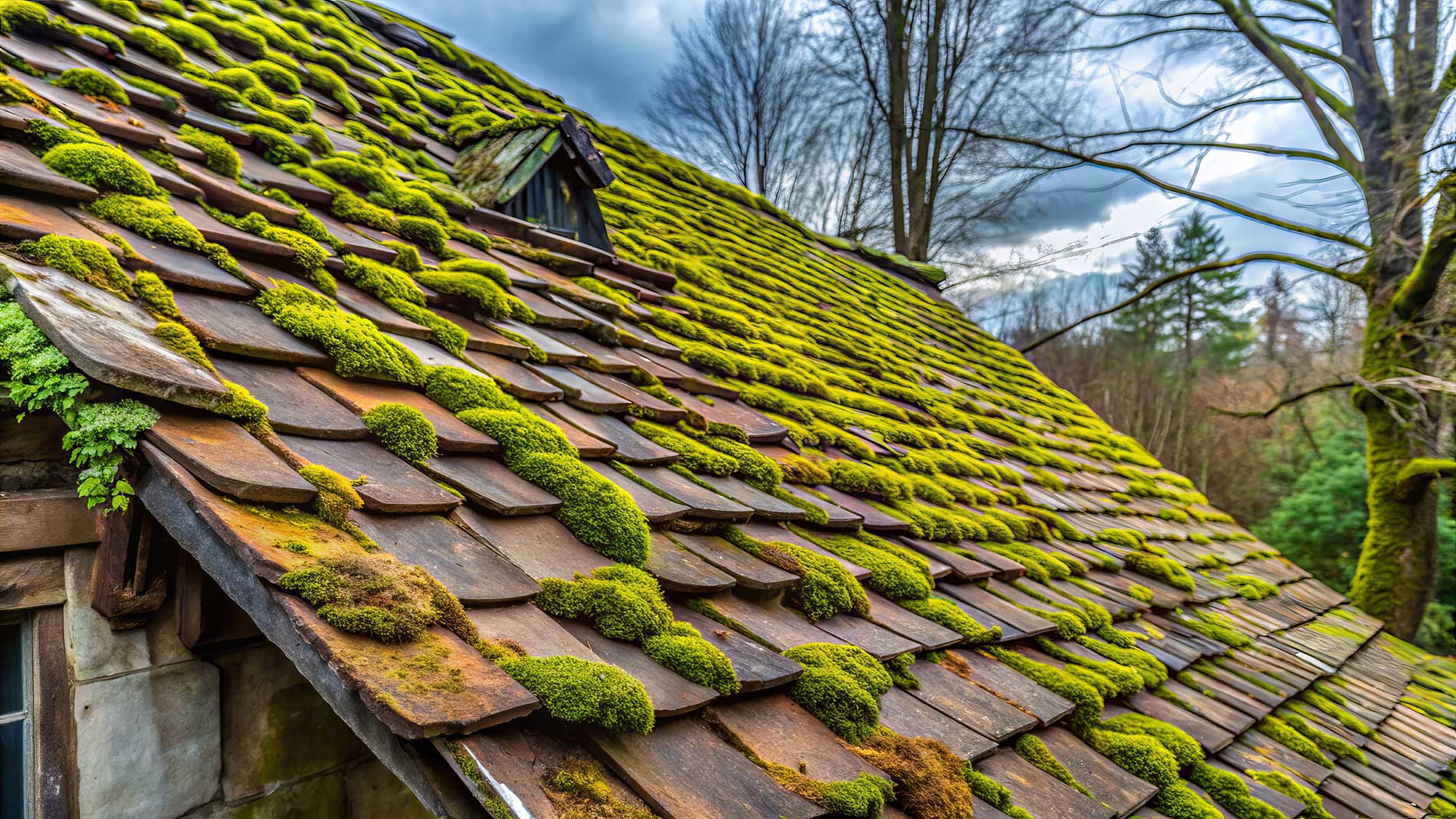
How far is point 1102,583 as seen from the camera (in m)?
3.28

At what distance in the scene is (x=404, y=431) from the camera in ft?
4.74

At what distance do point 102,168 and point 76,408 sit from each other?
3.20ft

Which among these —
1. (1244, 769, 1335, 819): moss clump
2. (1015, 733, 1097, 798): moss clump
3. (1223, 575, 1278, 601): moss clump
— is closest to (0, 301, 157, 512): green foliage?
(1015, 733, 1097, 798): moss clump

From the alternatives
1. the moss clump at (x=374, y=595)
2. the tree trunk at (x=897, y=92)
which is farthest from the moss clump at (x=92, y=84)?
the tree trunk at (x=897, y=92)

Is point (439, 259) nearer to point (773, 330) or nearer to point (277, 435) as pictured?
point (277, 435)

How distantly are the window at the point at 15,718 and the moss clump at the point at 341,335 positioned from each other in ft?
2.32

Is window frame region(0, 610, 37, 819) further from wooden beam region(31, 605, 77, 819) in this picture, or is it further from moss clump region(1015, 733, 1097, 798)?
moss clump region(1015, 733, 1097, 798)

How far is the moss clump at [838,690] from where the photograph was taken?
56.0 inches

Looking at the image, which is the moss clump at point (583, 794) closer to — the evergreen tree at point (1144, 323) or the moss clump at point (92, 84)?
the moss clump at point (92, 84)

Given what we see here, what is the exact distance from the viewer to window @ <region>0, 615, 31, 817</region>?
1.11 m

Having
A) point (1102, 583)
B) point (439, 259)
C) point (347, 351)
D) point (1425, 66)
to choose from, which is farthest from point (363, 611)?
point (1425, 66)

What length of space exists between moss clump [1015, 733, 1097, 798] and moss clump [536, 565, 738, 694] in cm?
95

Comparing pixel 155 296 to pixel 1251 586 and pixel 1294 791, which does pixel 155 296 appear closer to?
pixel 1294 791

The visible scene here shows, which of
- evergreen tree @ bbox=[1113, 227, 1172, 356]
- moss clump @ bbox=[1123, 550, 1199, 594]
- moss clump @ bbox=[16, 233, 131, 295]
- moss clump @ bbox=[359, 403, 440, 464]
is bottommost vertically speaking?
moss clump @ bbox=[1123, 550, 1199, 594]
